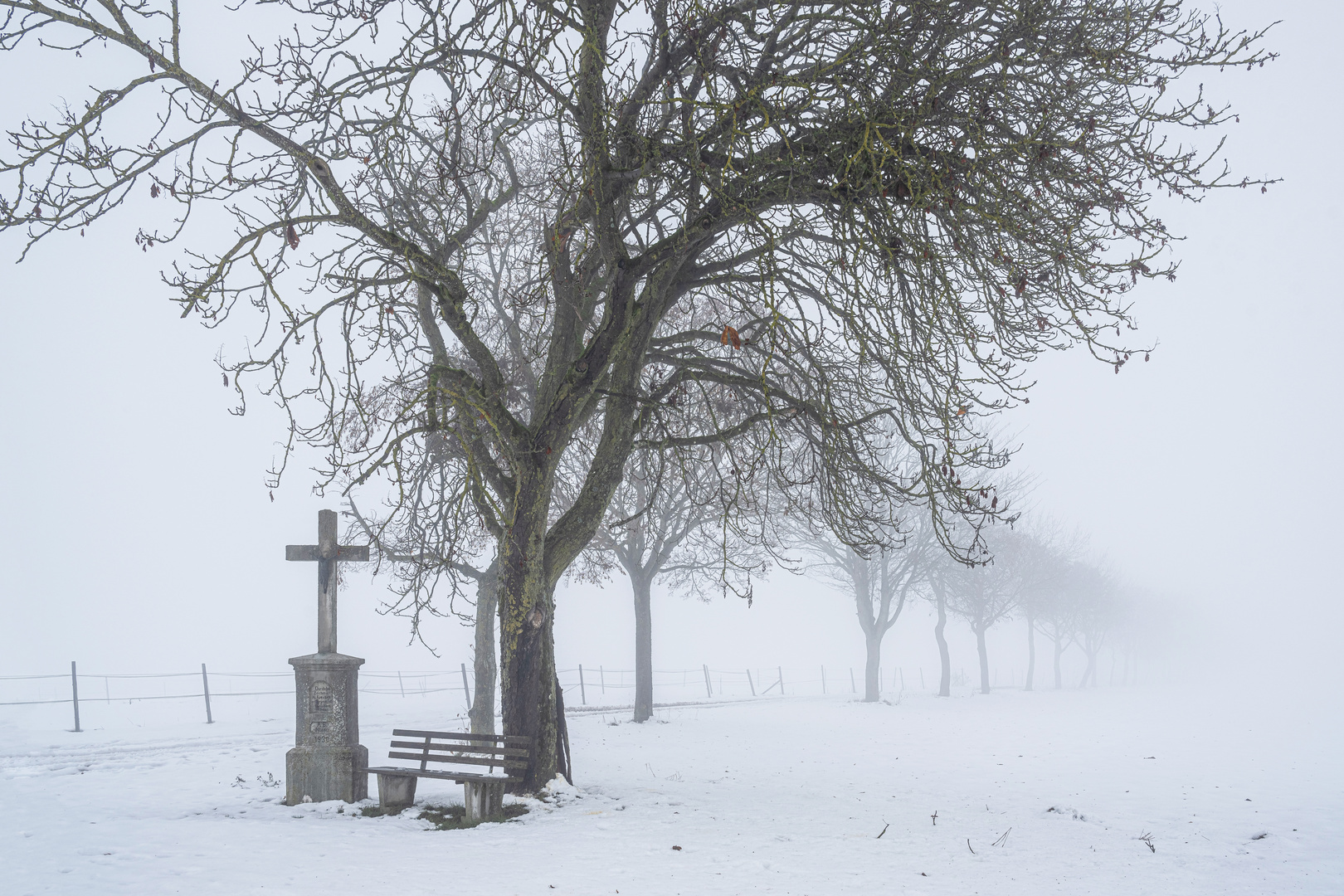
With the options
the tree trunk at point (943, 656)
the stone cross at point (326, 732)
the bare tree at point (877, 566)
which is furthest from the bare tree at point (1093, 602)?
the stone cross at point (326, 732)

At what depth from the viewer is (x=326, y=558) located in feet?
33.6

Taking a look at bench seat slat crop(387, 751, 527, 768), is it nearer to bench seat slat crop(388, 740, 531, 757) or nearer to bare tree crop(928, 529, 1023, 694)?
bench seat slat crop(388, 740, 531, 757)

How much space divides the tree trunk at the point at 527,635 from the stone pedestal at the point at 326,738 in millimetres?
1770

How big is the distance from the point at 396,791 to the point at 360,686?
106ft

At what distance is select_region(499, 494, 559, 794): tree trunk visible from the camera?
9.07 meters

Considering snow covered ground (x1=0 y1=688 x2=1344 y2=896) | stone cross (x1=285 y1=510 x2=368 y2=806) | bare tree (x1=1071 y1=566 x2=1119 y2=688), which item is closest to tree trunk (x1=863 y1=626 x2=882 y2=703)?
snow covered ground (x1=0 y1=688 x2=1344 y2=896)

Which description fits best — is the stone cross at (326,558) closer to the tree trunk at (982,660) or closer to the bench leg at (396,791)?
the bench leg at (396,791)

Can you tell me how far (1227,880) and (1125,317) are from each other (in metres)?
4.80

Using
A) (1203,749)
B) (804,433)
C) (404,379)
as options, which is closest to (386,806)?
(404,379)

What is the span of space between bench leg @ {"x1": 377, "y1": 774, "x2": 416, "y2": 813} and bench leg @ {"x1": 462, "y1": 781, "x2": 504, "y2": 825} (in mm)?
901

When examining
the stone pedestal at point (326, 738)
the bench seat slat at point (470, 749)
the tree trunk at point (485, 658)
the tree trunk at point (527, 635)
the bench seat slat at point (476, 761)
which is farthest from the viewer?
the tree trunk at point (485, 658)

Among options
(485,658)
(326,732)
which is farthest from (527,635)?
(485,658)

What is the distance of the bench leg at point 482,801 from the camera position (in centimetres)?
834

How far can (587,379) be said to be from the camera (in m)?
9.04
